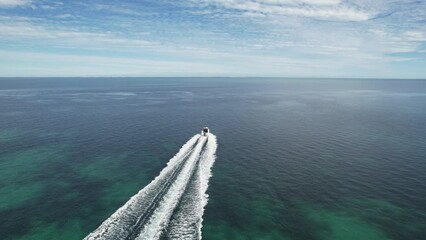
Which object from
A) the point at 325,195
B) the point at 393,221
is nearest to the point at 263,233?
the point at 325,195

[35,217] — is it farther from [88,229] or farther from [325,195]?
[325,195]

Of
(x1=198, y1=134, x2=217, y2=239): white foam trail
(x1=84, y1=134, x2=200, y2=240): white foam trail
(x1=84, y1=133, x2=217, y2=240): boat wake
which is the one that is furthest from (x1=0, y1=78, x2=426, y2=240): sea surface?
(x1=84, y1=133, x2=217, y2=240): boat wake

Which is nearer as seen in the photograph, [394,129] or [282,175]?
[282,175]

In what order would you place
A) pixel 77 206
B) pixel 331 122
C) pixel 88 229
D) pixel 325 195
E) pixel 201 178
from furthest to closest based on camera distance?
pixel 331 122, pixel 201 178, pixel 325 195, pixel 77 206, pixel 88 229

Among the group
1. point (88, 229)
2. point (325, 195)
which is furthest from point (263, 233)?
point (88, 229)

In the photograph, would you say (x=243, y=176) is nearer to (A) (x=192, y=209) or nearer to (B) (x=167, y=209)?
(A) (x=192, y=209)

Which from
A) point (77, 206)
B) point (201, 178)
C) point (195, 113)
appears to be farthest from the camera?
point (195, 113)

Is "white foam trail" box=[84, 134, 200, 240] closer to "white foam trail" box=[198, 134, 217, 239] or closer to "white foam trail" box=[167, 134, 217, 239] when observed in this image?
"white foam trail" box=[167, 134, 217, 239]
